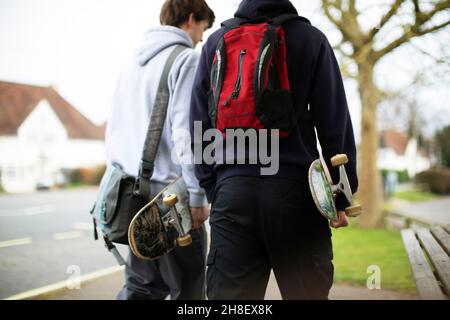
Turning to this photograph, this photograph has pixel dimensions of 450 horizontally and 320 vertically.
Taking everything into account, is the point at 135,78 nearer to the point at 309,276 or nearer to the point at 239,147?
the point at 239,147

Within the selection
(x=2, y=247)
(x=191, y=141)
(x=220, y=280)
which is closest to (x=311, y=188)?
(x=220, y=280)

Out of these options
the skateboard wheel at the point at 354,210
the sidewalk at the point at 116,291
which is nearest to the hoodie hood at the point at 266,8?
the skateboard wheel at the point at 354,210

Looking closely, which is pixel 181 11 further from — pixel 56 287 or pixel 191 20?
pixel 56 287

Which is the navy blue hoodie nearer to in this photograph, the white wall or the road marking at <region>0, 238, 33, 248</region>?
the road marking at <region>0, 238, 33, 248</region>

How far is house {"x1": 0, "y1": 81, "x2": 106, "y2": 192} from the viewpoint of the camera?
25.3 metres

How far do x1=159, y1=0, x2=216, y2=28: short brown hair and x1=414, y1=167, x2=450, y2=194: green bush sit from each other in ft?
102

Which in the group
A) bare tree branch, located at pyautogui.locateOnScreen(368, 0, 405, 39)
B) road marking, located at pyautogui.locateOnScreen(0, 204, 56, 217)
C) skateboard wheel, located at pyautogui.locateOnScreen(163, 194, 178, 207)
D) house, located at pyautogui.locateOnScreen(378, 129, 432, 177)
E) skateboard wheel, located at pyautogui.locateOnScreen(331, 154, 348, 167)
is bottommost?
house, located at pyautogui.locateOnScreen(378, 129, 432, 177)

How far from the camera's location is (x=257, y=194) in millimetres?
1936

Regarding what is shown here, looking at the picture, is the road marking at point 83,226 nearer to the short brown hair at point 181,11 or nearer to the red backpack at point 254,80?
the short brown hair at point 181,11

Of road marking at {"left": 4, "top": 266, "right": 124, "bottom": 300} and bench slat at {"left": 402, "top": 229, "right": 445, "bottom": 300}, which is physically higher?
bench slat at {"left": 402, "top": 229, "right": 445, "bottom": 300}

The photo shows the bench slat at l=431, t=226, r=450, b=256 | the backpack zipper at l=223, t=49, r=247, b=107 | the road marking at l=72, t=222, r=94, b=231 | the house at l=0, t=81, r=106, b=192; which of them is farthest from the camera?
the house at l=0, t=81, r=106, b=192

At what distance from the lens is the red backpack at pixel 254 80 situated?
6.47 feet

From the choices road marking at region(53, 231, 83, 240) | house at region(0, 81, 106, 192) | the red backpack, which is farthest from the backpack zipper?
house at region(0, 81, 106, 192)

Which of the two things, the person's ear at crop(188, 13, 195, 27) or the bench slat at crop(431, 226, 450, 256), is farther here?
the bench slat at crop(431, 226, 450, 256)
